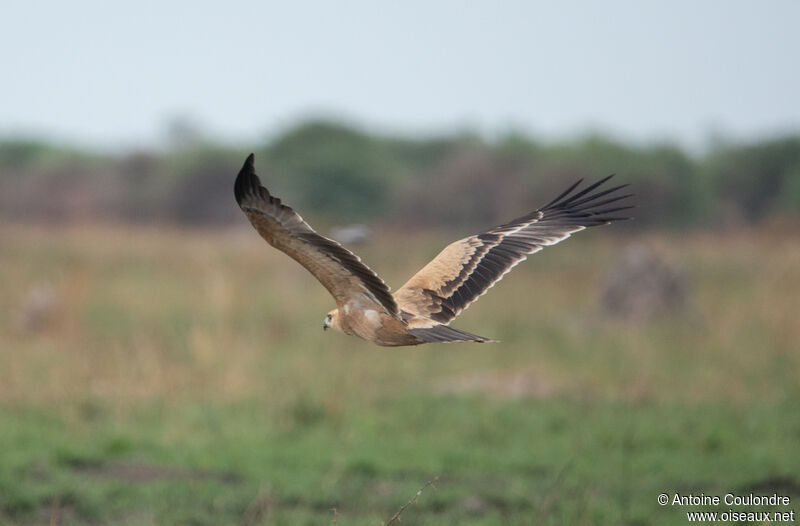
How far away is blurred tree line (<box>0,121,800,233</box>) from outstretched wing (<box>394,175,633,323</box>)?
2785 cm

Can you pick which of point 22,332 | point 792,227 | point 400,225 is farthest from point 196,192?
point 22,332

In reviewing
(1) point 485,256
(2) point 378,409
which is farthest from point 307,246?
(2) point 378,409

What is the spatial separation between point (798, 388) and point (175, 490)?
7.37 m

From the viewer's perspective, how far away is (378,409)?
35.1ft

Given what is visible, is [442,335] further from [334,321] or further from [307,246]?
[307,246]

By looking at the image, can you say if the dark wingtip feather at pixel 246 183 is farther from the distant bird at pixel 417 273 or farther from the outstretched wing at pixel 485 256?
the outstretched wing at pixel 485 256

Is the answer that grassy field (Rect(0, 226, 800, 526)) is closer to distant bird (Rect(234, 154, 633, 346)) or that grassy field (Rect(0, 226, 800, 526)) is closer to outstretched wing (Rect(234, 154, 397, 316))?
distant bird (Rect(234, 154, 633, 346))

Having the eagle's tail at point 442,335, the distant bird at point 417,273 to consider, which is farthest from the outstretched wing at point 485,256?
the eagle's tail at point 442,335

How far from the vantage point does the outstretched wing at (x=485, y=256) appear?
5465 mm

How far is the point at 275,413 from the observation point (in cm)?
1018

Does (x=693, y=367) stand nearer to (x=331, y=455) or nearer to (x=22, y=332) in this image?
(x=331, y=455)

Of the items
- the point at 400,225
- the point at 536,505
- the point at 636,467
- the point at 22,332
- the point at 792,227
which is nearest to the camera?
the point at 536,505

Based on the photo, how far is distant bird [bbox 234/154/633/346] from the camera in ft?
14.3

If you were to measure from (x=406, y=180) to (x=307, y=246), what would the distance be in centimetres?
3936
